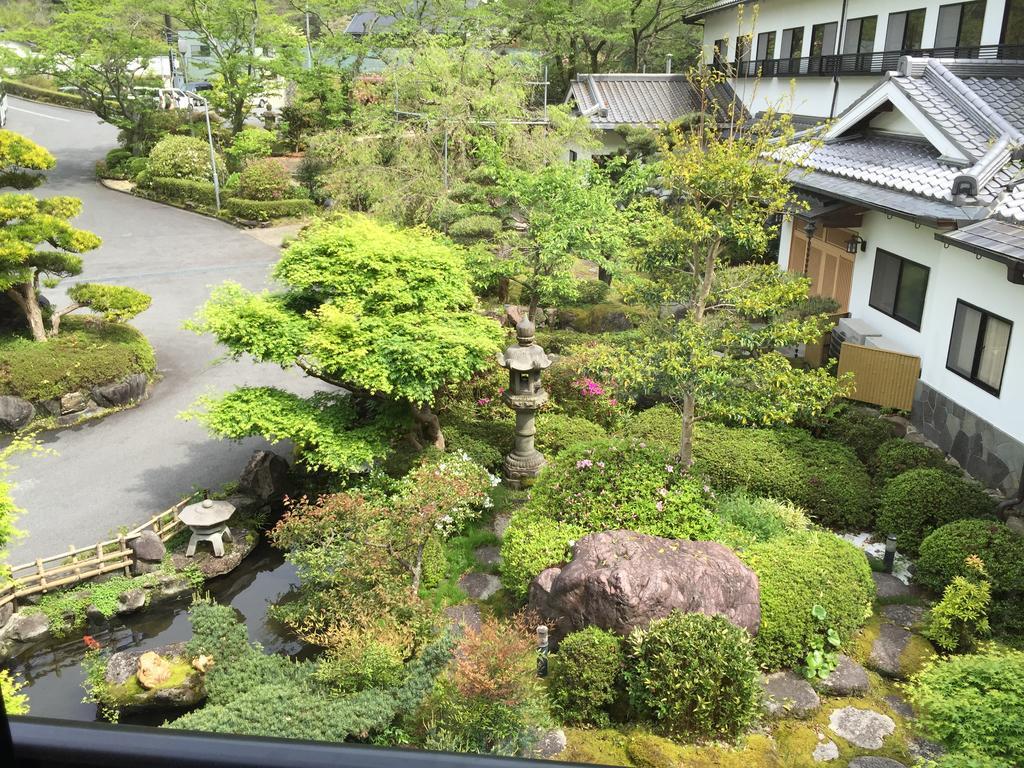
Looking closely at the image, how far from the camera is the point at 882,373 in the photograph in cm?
1360

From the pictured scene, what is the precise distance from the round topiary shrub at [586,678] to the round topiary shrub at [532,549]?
5.09 feet

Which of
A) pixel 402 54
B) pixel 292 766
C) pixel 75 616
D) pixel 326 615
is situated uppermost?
pixel 402 54

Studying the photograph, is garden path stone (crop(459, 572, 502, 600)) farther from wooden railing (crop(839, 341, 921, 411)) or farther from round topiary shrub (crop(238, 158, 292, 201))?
round topiary shrub (crop(238, 158, 292, 201))

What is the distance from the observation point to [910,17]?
59.6 feet

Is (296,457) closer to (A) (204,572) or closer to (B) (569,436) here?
(A) (204,572)

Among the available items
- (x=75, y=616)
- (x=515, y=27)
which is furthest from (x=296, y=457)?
(x=515, y=27)

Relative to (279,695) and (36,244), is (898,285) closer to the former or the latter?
(279,695)

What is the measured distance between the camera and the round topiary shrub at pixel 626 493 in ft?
33.6

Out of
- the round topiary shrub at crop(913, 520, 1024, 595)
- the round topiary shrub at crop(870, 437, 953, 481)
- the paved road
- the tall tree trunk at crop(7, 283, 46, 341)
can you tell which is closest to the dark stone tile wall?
the round topiary shrub at crop(870, 437, 953, 481)

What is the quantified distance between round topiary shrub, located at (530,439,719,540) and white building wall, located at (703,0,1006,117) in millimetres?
7563

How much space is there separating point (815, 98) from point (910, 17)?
4081mm

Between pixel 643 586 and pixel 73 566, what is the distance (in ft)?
25.9

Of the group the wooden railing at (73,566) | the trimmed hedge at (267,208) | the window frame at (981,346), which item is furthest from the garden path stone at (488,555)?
the trimmed hedge at (267,208)

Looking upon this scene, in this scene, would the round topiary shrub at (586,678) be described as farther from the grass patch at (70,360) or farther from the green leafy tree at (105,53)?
the green leafy tree at (105,53)
